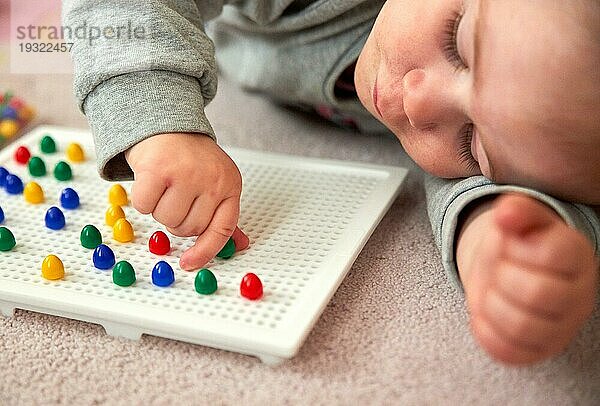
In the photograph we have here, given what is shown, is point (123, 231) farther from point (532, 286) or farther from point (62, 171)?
point (532, 286)

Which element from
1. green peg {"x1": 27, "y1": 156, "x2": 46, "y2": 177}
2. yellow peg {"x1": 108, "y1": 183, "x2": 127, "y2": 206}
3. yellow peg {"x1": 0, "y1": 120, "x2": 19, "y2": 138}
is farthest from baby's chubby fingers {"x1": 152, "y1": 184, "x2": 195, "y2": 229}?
yellow peg {"x1": 0, "y1": 120, "x2": 19, "y2": 138}

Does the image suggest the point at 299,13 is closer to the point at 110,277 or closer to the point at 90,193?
the point at 90,193

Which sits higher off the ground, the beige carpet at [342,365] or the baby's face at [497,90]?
the baby's face at [497,90]

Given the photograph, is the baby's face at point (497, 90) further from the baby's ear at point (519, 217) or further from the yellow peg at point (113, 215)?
the yellow peg at point (113, 215)

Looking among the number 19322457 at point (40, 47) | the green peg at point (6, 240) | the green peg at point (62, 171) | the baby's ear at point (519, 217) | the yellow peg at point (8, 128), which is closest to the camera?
the baby's ear at point (519, 217)

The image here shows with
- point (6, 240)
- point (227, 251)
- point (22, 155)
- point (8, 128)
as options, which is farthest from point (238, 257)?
point (8, 128)

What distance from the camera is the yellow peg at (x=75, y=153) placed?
36.5 inches

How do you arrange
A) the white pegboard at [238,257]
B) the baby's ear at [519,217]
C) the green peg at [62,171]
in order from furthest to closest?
the green peg at [62,171] → the white pegboard at [238,257] → the baby's ear at [519,217]

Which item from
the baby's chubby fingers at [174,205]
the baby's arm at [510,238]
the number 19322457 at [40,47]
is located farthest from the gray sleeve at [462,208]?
the number 19322457 at [40,47]

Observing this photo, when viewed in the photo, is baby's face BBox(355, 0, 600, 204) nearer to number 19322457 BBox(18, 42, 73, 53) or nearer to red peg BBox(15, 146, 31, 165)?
red peg BBox(15, 146, 31, 165)

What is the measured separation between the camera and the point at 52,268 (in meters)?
0.68

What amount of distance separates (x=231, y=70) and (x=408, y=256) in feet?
1.52

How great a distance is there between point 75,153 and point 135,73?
0.64 feet

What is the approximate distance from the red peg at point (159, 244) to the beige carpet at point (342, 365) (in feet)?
0.31
